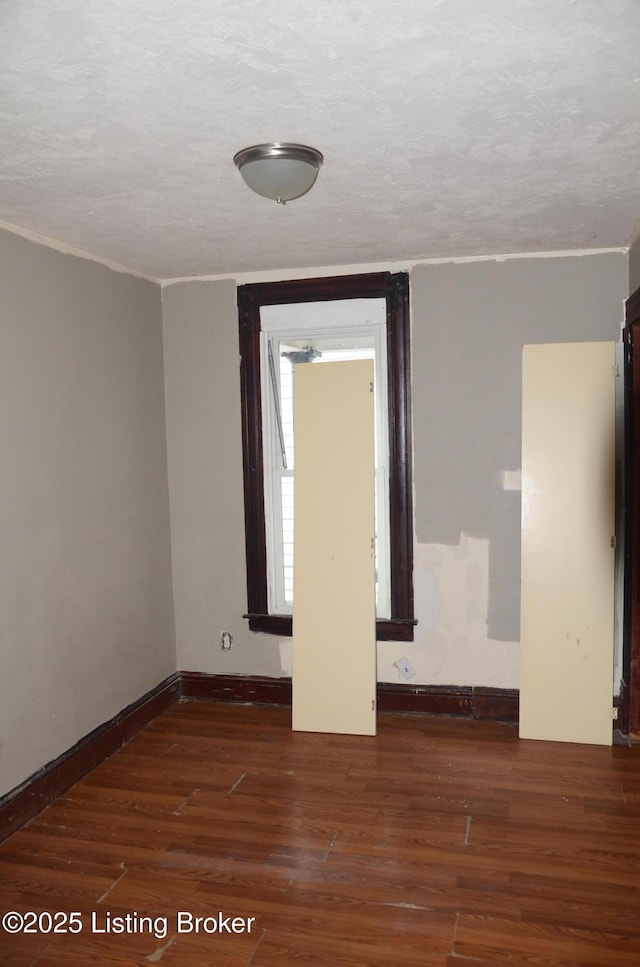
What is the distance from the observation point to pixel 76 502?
3.60 m

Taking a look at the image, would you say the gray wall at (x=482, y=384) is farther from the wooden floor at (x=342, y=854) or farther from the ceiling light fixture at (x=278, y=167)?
the ceiling light fixture at (x=278, y=167)

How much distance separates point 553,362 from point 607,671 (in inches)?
62.3

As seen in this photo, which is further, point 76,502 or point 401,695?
point 401,695

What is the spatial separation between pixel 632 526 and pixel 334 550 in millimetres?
1528

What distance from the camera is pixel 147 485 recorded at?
4305mm

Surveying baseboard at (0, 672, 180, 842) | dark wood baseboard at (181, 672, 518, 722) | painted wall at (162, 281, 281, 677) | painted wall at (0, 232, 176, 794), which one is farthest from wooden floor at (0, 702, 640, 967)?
painted wall at (162, 281, 281, 677)

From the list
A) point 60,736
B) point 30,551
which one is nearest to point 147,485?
point 30,551

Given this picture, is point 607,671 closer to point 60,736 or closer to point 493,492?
point 493,492

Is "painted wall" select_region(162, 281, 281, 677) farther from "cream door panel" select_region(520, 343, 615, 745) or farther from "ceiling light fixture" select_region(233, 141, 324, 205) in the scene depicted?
"ceiling light fixture" select_region(233, 141, 324, 205)

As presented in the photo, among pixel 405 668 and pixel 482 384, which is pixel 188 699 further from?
pixel 482 384

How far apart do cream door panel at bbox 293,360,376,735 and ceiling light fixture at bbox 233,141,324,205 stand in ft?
5.01

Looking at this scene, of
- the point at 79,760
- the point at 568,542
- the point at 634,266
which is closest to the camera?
the point at 79,760

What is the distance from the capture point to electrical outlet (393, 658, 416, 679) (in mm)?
4246

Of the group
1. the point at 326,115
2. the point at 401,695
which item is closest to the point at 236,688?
the point at 401,695
